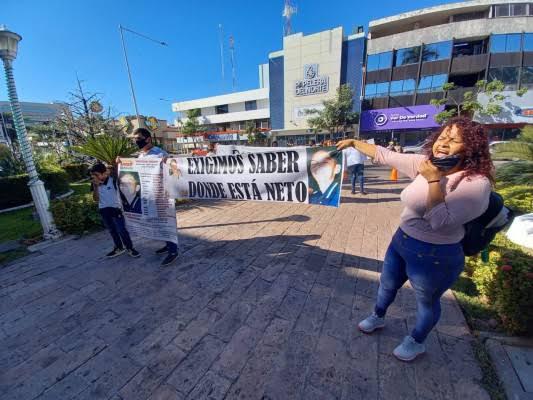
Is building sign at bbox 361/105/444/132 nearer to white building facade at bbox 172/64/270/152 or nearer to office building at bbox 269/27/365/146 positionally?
office building at bbox 269/27/365/146

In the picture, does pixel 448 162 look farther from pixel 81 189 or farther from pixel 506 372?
pixel 81 189

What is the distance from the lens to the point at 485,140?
4.27 ft

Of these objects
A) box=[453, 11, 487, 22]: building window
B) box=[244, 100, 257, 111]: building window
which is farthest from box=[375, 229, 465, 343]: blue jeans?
box=[244, 100, 257, 111]: building window

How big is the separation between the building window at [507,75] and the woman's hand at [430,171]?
A: 30.9m

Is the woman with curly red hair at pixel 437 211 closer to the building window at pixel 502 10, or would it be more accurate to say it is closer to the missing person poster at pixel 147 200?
the missing person poster at pixel 147 200

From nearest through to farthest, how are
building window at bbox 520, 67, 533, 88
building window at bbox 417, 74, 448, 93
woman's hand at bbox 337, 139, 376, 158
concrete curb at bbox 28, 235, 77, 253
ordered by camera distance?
woman's hand at bbox 337, 139, 376, 158
concrete curb at bbox 28, 235, 77, 253
building window at bbox 520, 67, 533, 88
building window at bbox 417, 74, 448, 93

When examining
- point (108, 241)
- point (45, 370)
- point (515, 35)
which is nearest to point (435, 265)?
point (45, 370)

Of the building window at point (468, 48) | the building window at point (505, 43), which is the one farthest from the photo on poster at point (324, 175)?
the building window at point (505, 43)

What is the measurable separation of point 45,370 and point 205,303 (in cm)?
135

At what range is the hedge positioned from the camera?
7.72m

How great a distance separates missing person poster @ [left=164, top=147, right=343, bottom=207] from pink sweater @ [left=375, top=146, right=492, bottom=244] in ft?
3.85

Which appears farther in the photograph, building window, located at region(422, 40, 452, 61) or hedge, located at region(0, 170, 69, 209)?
building window, located at region(422, 40, 452, 61)

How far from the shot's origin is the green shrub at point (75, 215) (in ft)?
15.4

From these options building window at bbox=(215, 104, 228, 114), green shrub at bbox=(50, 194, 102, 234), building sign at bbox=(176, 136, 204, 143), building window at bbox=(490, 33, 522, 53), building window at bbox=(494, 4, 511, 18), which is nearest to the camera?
green shrub at bbox=(50, 194, 102, 234)
